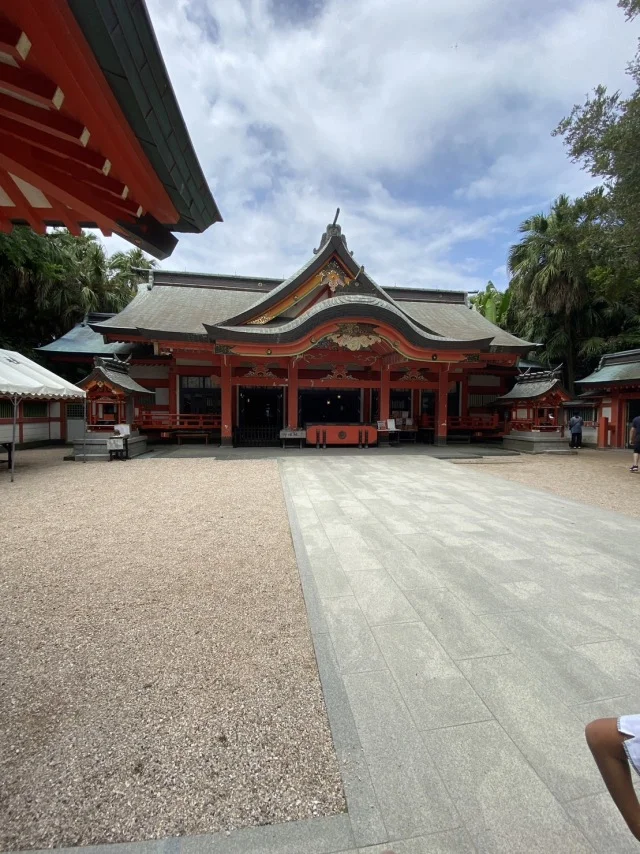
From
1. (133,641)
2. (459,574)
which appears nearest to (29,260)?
(133,641)

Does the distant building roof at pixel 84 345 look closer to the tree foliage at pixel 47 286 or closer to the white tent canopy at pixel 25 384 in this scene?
the tree foliage at pixel 47 286

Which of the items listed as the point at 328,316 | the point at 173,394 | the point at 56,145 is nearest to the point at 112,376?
the point at 173,394

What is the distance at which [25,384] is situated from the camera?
27.8ft

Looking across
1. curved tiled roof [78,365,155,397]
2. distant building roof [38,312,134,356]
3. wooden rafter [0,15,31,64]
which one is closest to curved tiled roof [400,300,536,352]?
curved tiled roof [78,365,155,397]

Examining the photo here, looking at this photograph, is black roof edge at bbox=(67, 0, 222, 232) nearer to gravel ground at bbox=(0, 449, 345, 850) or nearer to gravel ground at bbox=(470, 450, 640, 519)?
gravel ground at bbox=(0, 449, 345, 850)

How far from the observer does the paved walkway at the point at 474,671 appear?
1.43 m

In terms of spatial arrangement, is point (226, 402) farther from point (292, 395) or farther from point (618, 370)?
point (618, 370)

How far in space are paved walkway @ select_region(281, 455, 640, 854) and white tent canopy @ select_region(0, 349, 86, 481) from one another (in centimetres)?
729

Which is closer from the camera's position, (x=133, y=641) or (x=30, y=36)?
(x=30, y=36)

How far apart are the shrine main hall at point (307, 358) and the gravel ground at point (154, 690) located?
9035mm

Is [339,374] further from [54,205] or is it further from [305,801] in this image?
[305,801]

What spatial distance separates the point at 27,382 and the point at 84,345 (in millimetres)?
7903

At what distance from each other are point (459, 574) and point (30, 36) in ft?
14.2

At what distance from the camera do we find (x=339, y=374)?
14.2 meters
